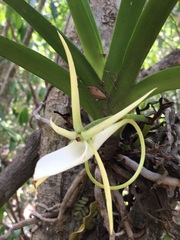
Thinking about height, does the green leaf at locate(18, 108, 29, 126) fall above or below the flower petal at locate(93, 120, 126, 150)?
above

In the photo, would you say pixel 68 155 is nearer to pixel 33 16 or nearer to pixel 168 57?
pixel 33 16

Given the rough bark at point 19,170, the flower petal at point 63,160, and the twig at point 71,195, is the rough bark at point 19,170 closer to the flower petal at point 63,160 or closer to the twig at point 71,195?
the twig at point 71,195

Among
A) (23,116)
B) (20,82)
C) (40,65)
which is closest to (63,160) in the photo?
(40,65)

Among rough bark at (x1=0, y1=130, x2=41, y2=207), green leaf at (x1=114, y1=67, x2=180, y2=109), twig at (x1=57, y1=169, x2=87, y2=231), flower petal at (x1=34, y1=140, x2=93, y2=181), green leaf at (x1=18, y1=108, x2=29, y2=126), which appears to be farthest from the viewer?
green leaf at (x1=18, y1=108, x2=29, y2=126)

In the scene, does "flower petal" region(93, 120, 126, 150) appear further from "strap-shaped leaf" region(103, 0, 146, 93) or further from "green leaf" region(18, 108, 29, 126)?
"green leaf" region(18, 108, 29, 126)

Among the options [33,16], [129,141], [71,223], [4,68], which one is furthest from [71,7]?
[4,68]

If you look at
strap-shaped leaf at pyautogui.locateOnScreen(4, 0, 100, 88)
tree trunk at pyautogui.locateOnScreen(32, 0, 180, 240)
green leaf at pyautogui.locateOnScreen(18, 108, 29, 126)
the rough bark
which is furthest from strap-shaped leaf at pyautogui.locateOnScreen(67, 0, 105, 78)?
green leaf at pyautogui.locateOnScreen(18, 108, 29, 126)

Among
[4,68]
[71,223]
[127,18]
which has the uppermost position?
[4,68]
